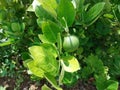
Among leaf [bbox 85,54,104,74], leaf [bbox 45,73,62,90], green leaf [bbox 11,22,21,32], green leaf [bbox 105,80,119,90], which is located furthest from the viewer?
green leaf [bbox 11,22,21,32]

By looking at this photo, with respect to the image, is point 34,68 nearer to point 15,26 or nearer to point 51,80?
point 51,80

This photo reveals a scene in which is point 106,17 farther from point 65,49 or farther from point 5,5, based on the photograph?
point 5,5

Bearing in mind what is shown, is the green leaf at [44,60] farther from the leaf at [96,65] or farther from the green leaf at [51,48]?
the leaf at [96,65]

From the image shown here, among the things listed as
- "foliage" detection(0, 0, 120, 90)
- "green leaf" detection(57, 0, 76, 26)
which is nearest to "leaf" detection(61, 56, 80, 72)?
"foliage" detection(0, 0, 120, 90)

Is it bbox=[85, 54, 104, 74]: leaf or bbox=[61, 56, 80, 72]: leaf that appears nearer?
bbox=[61, 56, 80, 72]: leaf

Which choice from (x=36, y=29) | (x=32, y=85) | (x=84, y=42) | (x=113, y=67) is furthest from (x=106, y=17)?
(x=32, y=85)

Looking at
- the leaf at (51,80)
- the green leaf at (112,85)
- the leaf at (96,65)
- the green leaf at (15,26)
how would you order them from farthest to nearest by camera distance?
1. the green leaf at (15,26)
2. the leaf at (96,65)
3. the green leaf at (112,85)
4. the leaf at (51,80)

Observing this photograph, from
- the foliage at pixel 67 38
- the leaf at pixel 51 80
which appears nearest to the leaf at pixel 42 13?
the foliage at pixel 67 38

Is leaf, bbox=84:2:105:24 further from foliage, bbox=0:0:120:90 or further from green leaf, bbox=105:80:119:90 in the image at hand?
green leaf, bbox=105:80:119:90
